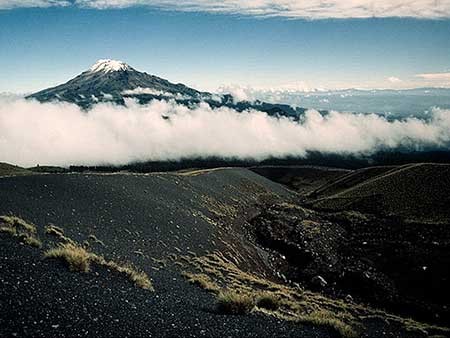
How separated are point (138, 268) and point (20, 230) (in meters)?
7.47

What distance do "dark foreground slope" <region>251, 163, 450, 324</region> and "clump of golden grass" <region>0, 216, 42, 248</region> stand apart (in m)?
32.1

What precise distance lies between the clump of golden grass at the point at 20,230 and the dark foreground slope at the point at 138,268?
0.16 metres

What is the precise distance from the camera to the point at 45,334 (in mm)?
9727

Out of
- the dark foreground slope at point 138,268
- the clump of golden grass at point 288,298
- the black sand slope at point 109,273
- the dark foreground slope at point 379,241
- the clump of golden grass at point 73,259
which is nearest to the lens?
the black sand slope at point 109,273

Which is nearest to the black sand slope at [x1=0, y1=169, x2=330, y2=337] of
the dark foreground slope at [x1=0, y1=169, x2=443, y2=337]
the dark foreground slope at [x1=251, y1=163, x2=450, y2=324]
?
the dark foreground slope at [x1=0, y1=169, x2=443, y2=337]

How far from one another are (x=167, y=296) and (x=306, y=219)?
65.4 meters

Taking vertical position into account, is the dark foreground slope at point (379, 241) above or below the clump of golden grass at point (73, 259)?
below

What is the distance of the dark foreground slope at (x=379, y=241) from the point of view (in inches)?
1662

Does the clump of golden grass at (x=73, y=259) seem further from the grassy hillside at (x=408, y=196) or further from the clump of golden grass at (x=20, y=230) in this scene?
the grassy hillside at (x=408, y=196)

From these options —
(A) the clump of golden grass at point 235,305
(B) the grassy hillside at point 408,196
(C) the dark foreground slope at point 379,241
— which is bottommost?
(C) the dark foreground slope at point 379,241

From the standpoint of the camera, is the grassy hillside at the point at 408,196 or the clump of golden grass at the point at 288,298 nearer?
the clump of golden grass at the point at 288,298

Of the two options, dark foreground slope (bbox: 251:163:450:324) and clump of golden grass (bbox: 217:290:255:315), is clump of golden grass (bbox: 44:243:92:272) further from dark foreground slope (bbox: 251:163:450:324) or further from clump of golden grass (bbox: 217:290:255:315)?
A: dark foreground slope (bbox: 251:163:450:324)

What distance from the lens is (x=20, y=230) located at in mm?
22328

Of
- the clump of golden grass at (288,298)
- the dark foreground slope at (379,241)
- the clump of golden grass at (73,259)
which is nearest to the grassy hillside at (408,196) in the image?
the dark foreground slope at (379,241)
